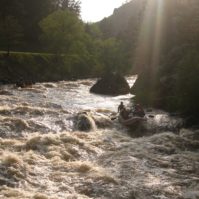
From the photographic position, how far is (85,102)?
37156 millimetres

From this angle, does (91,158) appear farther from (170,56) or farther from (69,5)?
(69,5)

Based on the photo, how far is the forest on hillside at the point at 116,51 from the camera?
33.3 m

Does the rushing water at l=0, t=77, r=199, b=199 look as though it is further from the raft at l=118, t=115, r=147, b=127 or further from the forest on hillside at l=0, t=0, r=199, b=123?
the forest on hillside at l=0, t=0, r=199, b=123

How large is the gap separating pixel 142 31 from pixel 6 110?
142 feet

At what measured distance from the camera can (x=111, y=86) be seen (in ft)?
159

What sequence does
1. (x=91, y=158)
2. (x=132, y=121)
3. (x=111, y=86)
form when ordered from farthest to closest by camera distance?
(x=111, y=86) → (x=132, y=121) → (x=91, y=158)

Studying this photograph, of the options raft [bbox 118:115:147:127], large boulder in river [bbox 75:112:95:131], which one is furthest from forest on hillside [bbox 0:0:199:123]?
large boulder in river [bbox 75:112:95:131]

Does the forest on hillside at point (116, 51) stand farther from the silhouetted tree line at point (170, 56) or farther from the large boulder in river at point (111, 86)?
the large boulder in river at point (111, 86)

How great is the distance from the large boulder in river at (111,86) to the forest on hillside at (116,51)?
3.59 meters

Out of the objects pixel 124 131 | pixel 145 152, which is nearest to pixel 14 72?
pixel 124 131

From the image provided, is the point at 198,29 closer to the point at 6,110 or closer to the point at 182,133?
the point at 182,133

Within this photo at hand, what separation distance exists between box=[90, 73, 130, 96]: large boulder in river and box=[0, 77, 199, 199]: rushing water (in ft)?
59.8

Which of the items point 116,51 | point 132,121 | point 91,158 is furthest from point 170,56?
point 116,51

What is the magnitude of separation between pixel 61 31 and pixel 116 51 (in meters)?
10.2
